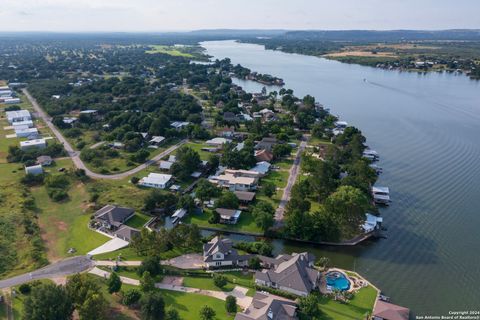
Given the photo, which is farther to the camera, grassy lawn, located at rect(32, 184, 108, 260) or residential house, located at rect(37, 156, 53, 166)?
residential house, located at rect(37, 156, 53, 166)

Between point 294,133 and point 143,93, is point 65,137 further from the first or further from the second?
point 294,133

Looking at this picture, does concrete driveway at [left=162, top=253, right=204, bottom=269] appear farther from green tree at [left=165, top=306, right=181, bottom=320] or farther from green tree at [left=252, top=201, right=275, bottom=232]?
green tree at [left=252, top=201, right=275, bottom=232]

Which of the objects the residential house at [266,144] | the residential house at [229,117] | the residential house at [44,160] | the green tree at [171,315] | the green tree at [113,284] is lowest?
the green tree at [171,315]

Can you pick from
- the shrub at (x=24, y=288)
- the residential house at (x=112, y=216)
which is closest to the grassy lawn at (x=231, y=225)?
the residential house at (x=112, y=216)

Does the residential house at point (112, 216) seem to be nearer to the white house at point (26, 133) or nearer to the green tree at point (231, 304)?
the green tree at point (231, 304)

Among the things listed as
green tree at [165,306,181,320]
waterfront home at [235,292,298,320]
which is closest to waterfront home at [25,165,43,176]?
green tree at [165,306,181,320]

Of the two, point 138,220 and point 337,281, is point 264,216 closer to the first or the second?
point 337,281
